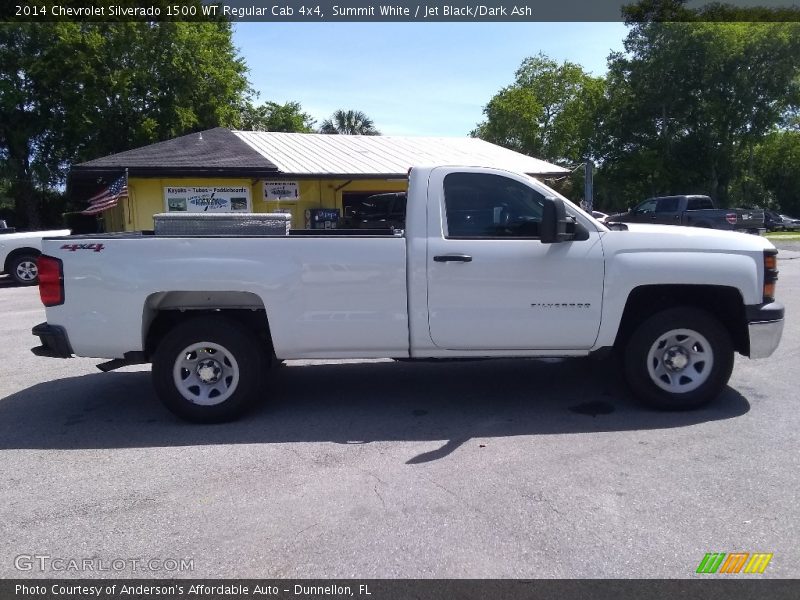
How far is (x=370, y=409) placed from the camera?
19.0ft

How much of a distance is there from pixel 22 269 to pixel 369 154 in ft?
35.9

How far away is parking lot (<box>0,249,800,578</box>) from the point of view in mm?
3420

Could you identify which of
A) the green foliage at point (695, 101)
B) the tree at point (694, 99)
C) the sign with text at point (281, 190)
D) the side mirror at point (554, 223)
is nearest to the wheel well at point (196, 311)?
the side mirror at point (554, 223)

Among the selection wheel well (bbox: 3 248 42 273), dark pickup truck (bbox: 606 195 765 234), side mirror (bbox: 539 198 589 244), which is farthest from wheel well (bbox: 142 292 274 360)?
dark pickup truck (bbox: 606 195 765 234)

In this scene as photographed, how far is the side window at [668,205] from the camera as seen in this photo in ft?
81.8

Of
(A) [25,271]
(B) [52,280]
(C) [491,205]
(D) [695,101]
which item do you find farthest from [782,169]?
(B) [52,280]

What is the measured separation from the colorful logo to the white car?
17.1m

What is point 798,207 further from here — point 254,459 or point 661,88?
point 254,459

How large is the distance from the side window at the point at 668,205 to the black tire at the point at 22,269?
20955 millimetres

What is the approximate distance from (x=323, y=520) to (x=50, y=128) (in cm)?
3088

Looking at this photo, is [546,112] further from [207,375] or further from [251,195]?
[207,375]

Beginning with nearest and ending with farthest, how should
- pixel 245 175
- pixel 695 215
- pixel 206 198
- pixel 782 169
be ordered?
pixel 245 175 < pixel 206 198 < pixel 695 215 < pixel 782 169
